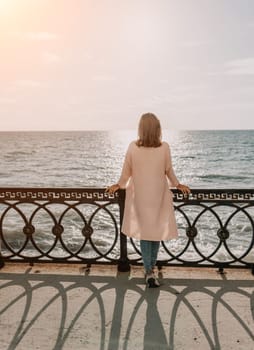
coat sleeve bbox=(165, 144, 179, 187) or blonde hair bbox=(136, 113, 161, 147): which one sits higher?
blonde hair bbox=(136, 113, 161, 147)

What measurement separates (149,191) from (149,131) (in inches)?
25.1

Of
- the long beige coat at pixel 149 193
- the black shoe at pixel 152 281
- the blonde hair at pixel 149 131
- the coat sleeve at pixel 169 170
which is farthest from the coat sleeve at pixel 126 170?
the black shoe at pixel 152 281

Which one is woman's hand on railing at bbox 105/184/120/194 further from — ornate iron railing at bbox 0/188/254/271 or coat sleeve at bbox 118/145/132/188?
ornate iron railing at bbox 0/188/254/271

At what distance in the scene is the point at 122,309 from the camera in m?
3.56

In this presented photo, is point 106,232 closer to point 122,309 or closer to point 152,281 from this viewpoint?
point 152,281

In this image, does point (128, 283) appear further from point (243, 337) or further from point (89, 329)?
point (243, 337)

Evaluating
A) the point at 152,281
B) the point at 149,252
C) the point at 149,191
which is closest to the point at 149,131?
the point at 149,191

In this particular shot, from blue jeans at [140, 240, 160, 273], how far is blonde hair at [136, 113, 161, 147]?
110 cm

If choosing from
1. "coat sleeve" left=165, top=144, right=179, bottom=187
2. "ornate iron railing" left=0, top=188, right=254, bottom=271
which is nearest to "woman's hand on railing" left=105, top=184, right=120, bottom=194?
"ornate iron railing" left=0, top=188, right=254, bottom=271

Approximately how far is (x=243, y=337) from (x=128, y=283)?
1.44 metres

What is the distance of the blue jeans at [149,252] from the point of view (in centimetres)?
402

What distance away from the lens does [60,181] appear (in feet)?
114

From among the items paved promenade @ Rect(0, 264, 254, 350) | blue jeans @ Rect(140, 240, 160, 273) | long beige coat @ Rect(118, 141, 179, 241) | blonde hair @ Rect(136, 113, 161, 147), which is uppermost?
blonde hair @ Rect(136, 113, 161, 147)

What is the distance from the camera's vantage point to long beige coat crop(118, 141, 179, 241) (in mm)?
3805
